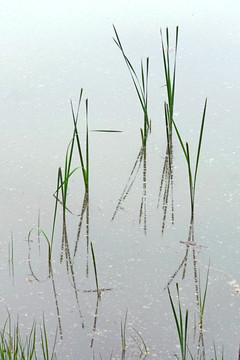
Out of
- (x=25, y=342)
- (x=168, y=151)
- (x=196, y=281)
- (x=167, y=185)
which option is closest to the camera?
(x=25, y=342)

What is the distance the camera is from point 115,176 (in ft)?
9.75

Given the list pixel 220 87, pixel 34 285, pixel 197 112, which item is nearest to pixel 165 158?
pixel 197 112

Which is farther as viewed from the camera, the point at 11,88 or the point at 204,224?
the point at 11,88

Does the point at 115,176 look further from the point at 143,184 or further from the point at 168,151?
the point at 168,151

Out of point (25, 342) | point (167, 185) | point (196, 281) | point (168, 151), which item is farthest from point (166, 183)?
point (25, 342)

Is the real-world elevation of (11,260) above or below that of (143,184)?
below

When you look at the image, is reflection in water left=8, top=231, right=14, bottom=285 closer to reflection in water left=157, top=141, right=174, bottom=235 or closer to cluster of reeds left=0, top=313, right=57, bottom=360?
cluster of reeds left=0, top=313, right=57, bottom=360

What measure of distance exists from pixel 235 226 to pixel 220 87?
3.47 ft

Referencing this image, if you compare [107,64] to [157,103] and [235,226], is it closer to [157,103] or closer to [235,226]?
[157,103]

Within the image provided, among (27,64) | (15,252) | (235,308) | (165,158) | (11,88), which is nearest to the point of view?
(235,308)

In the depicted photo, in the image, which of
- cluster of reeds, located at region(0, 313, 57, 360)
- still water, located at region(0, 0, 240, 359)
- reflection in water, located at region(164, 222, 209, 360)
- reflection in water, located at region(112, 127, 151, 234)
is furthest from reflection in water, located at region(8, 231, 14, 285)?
reflection in water, located at region(164, 222, 209, 360)

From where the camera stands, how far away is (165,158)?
308 centimetres

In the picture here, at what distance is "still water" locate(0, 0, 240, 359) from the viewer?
7.55 ft

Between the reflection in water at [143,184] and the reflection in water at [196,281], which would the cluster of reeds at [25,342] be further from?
the reflection in water at [143,184]
